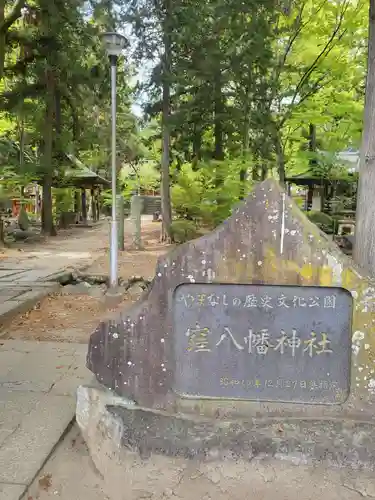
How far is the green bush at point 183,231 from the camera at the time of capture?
46.7 feet

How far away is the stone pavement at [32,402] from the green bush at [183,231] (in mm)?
9467

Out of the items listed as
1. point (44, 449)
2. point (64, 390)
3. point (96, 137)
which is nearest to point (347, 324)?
point (44, 449)

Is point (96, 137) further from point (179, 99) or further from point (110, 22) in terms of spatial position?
point (110, 22)

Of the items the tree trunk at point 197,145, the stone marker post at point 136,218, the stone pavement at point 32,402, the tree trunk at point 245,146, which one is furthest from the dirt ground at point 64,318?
the tree trunk at point 197,145

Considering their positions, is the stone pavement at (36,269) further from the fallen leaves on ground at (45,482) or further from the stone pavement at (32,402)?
the fallen leaves on ground at (45,482)

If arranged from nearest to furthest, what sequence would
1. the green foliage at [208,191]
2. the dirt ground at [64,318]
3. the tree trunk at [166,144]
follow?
1. the dirt ground at [64,318]
2. the green foliage at [208,191]
3. the tree trunk at [166,144]

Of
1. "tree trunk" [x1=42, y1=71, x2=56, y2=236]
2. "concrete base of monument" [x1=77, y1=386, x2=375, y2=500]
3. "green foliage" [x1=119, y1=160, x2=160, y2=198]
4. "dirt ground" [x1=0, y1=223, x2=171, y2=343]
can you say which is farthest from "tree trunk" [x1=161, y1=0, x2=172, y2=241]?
"concrete base of monument" [x1=77, y1=386, x2=375, y2=500]

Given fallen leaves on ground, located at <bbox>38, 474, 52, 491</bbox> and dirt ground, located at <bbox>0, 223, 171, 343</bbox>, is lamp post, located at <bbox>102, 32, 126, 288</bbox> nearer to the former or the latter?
dirt ground, located at <bbox>0, 223, 171, 343</bbox>

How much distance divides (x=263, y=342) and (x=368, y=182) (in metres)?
1.92

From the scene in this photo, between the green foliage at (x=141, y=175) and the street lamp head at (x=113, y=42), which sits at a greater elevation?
the street lamp head at (x=113, y=42)

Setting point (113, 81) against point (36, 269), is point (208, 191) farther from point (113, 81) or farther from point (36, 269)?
point (113, 81)

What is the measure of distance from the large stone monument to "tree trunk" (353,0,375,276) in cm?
141

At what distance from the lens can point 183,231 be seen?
Answer: 46.9ft

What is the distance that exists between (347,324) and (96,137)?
63.5 ft
